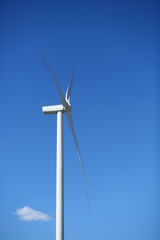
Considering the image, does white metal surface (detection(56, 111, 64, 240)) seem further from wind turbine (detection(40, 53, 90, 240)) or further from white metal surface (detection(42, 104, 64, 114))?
white metal surface (detection(42, 104, 64, 114))

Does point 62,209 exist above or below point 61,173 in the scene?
below

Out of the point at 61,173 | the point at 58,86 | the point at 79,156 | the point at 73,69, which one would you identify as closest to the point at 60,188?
the point at 61,173

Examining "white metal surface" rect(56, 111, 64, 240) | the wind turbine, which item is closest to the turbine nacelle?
the wind turbine

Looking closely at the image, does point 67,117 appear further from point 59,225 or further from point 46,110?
point 59,225

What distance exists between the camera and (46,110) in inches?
950

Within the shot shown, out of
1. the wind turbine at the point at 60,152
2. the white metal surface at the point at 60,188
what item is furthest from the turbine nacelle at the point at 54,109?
the white metal surface at the point at 60,188

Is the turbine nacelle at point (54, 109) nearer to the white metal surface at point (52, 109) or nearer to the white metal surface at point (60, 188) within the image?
the white metal surface at point (52, 109)

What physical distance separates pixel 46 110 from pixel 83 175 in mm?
6281

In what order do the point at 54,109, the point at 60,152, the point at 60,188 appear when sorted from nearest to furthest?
the point at 60,188
the point at 60,152
the point at 54,109

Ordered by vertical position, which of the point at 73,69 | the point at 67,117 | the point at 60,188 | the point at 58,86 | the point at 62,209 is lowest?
the point at 62,209

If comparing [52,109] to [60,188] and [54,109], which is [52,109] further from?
[60,188]

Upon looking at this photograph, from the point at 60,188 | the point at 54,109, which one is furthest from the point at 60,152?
the point at 54,109

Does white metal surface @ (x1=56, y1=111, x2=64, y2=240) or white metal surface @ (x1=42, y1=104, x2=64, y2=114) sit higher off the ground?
white metal surface @ (x1=42, y1=104, x2=64, y2=114)

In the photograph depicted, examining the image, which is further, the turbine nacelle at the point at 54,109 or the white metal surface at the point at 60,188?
the turbine nacelle at the point at 54,109
